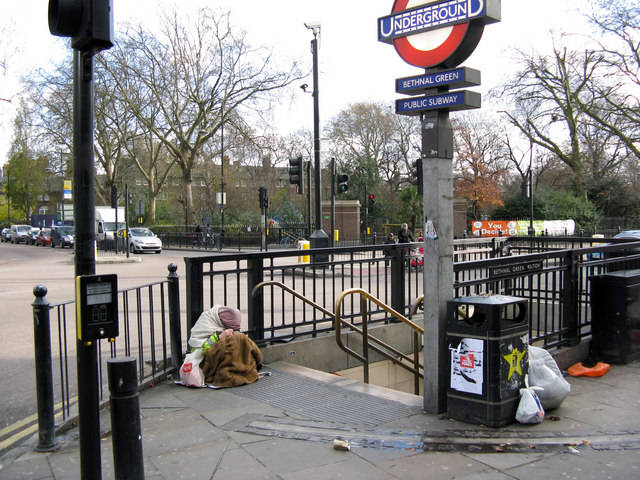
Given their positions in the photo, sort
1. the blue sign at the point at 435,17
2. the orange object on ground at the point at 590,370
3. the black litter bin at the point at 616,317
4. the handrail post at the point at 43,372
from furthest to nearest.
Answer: the black litter bin at the point at 616,317 → the orange object on ground at the point at 590,370 → the blue sign at the point at 435,17 → the handrail post at the point at 43,372

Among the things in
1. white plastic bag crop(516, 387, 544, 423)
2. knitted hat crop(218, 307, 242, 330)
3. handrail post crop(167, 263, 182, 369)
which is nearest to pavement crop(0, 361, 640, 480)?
white plastic bag crop(516, 387, 544, 423)

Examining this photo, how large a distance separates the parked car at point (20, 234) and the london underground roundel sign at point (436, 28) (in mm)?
59584

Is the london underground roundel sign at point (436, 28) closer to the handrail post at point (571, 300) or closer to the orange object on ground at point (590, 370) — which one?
the handrail post at point (571, 300)

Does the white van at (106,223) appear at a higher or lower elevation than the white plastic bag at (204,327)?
higher

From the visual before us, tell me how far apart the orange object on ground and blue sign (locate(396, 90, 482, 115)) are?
3714 mm

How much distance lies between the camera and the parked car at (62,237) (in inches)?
1807

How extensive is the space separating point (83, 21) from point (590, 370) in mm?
6384

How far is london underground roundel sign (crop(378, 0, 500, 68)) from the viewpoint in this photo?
4.64 meters

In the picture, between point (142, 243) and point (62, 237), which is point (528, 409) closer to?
point (142, 243)

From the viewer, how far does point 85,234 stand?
139 inches

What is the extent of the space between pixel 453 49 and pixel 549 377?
2.97 m

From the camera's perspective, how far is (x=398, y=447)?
14.2 feet

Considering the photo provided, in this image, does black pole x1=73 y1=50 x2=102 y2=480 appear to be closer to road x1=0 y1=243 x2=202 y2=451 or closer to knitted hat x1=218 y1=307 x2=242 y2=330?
road x1=0 y1=243 x2=202 y2=451

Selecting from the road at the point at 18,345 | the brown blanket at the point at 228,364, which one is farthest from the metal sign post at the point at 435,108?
the road at the point at 18,345
